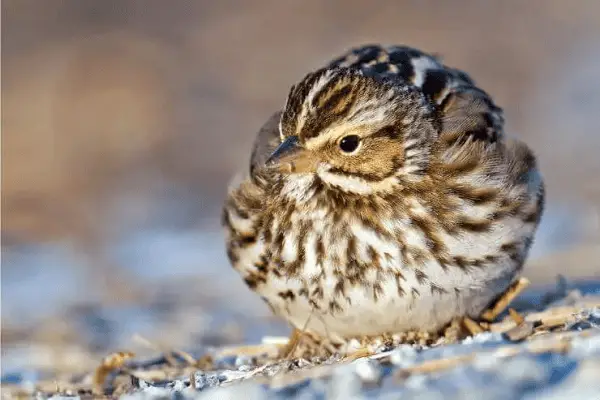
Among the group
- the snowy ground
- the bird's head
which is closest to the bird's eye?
the bird's head

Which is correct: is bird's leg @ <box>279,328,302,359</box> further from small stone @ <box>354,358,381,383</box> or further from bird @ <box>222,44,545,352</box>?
small stone @ <box>354,358,381,383</box>

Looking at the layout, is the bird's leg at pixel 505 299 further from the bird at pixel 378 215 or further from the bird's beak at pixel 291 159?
the bird's beak at pixel 291 159

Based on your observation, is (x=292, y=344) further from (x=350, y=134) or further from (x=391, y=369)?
(x=391, y=369)

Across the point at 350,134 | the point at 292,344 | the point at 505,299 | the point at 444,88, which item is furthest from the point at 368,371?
the point at 444,88

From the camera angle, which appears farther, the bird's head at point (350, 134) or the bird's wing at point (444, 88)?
the bird's wing at point (444, 88)

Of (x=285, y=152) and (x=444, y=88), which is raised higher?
(x=444, y=88)

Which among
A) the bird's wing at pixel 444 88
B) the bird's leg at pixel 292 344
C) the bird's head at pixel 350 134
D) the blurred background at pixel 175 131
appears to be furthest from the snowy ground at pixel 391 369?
the bird's wing at pixel 444 88
